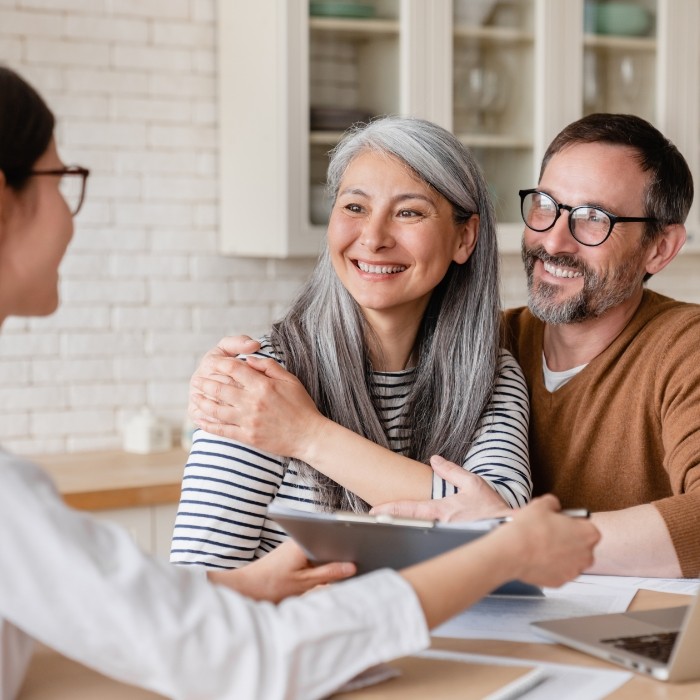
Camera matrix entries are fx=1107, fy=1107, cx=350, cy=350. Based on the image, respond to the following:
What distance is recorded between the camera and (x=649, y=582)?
1.78 m

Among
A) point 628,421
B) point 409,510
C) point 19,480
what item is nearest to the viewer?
point 19,480

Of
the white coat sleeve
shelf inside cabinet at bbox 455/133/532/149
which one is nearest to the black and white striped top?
the white coat sleeve

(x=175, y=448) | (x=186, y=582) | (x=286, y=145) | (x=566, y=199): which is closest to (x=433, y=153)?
(x=566, y=199)

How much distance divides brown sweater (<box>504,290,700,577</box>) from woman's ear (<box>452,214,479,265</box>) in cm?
34

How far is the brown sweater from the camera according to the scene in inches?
81.3

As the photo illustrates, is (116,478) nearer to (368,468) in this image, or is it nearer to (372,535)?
(368,468)

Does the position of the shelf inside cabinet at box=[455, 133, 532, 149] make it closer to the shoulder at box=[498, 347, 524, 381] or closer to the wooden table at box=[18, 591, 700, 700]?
the shoulder at box=[498, 347, 524, 381]

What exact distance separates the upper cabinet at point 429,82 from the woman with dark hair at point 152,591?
2178mm

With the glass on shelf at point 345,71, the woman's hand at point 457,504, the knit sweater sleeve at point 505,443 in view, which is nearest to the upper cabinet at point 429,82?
the glass on shelf at point 345,71

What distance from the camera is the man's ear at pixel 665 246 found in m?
2.34

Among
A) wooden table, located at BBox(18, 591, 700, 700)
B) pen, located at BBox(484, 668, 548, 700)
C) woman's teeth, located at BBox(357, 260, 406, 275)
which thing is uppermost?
woman's teeth, located at BBox(357, 260, 406, 275)

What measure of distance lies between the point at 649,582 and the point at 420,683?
664 mm

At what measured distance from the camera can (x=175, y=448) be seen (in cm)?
356

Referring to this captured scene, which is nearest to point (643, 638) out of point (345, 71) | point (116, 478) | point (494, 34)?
point (116, 478)
